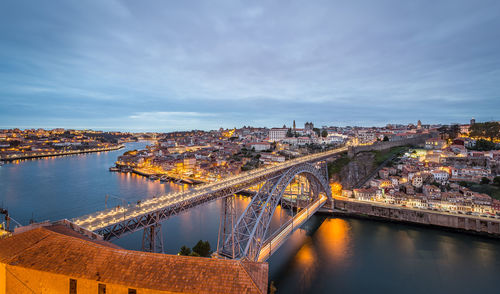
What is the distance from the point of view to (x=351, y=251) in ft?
46.8

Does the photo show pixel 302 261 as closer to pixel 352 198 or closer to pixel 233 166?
pixel 352 198

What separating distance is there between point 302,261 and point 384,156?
2594cm

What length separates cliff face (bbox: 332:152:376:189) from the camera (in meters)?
26.5

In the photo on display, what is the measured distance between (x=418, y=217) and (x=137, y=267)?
20.7 m

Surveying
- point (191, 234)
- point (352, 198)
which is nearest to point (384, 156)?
point (352, 198)

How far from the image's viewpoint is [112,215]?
7.86 m

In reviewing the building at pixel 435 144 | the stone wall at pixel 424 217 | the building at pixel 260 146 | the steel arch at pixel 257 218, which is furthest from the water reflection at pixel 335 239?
the building at pixel 260 146

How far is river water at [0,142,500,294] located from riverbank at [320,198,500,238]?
0.63 metres

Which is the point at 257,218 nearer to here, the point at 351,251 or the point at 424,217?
the point at 351,251

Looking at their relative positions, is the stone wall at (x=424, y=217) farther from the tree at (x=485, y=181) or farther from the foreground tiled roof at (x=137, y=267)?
the foreground tiled roof at (x=137, y=267)

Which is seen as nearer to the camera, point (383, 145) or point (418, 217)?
point (418, 217)

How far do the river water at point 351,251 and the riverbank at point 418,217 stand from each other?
632 millimetres

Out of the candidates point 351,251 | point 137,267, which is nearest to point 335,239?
point 351,251

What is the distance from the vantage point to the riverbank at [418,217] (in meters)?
16.3
